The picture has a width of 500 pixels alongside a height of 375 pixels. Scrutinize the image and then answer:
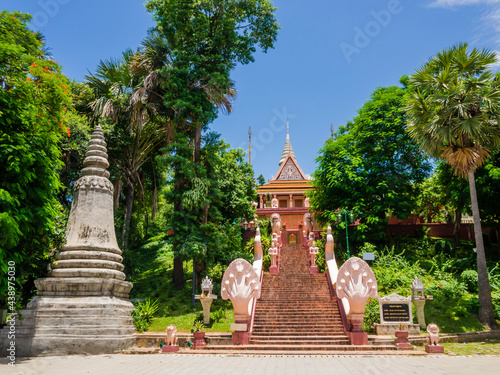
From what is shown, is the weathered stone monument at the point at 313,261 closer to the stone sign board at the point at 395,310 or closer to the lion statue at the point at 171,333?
the stone sign board at the point at 395,310

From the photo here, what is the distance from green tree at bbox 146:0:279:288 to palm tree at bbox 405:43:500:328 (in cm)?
738

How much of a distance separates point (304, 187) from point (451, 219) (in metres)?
13.2

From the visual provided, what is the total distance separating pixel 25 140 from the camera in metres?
8.51

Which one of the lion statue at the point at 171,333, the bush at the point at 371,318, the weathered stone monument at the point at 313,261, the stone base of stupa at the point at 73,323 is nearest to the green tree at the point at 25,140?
the stone base of stupa at the point at 73,323

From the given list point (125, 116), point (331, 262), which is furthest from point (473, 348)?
point (125, 116)

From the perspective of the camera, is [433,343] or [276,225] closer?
[433,343]

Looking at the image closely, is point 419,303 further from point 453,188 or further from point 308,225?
point 308,225

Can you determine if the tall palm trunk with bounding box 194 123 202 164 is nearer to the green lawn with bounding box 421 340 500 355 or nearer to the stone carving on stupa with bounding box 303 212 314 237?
the stone carving on stupa with bounding box 303 212 314 237

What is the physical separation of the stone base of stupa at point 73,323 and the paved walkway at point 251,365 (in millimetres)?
406

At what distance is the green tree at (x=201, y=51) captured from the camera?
15836 millimetres

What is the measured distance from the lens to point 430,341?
32.5 feet

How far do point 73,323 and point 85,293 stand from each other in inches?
33.8

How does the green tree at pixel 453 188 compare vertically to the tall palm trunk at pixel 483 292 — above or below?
above

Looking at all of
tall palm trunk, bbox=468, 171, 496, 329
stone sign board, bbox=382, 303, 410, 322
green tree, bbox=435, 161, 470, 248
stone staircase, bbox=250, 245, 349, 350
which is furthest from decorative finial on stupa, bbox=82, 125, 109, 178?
green tree, bbox=435, 161, 470, 248
